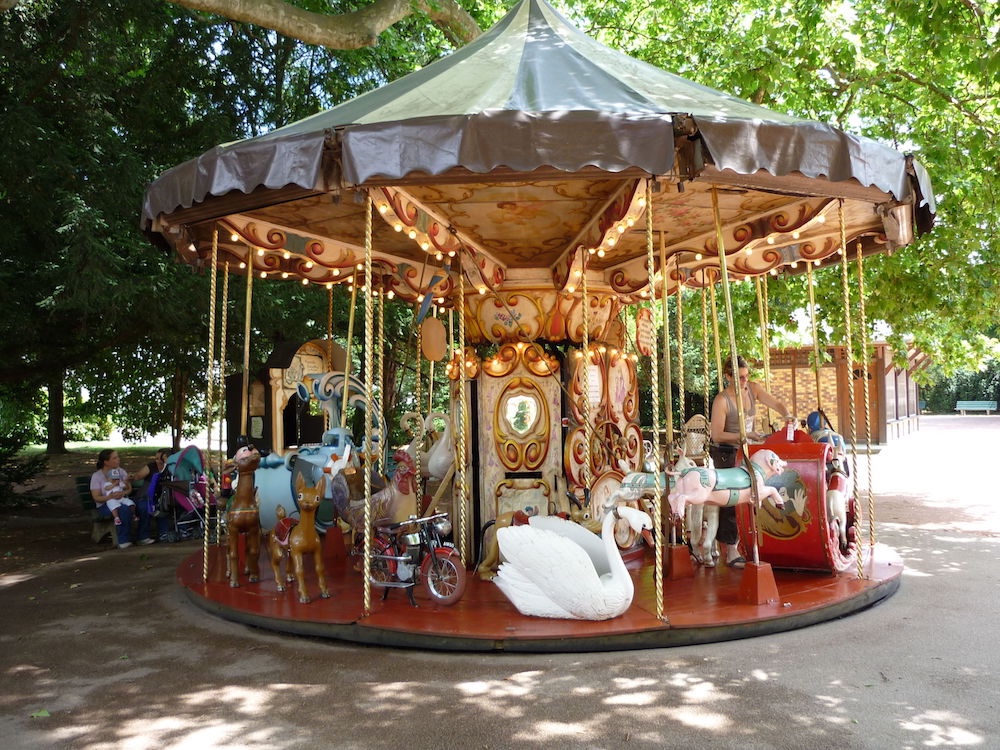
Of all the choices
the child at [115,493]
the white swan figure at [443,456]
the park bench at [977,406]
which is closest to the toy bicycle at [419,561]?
the white swan figure at [443,456]

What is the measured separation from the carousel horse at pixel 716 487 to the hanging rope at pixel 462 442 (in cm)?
214

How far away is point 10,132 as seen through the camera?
38.1ft

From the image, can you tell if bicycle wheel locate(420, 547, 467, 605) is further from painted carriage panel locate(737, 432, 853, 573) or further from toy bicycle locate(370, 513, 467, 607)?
painted carriage panel locate(737, 432, 853, 573)

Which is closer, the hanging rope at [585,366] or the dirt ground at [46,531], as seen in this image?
the hanging rope at [585,366]

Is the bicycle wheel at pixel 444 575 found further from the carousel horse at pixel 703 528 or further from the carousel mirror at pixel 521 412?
the carousel horse at pixel 703 528

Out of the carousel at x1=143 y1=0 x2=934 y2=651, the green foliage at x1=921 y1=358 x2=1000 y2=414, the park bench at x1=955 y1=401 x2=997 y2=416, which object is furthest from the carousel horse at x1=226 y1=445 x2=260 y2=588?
the park bench at x1=955 y1=401 x2=997 y2=416

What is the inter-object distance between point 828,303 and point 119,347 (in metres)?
13.9

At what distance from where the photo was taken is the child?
11109mm

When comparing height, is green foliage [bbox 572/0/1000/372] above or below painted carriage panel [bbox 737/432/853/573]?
above

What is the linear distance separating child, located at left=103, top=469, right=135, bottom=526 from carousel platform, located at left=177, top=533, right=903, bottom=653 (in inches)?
150

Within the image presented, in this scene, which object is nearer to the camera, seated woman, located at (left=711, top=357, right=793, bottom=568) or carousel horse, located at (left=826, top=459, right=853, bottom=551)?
carousel horse, located at (left=826, top=459, right=853, bottom=551)

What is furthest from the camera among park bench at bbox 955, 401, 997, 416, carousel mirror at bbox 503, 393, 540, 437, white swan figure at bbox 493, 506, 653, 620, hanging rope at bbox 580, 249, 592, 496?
park bench at bbox 955, 401, 997, 416

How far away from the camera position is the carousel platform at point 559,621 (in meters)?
5.76

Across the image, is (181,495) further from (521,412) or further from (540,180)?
(540,180)
